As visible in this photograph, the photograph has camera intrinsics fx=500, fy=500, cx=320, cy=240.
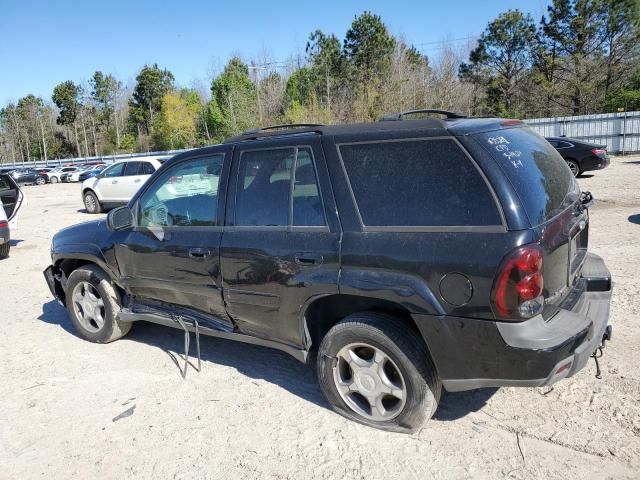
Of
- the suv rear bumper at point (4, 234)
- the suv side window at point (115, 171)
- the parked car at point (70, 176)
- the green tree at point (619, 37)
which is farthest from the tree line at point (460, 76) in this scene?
the suv rear bumper at point (4, 234)

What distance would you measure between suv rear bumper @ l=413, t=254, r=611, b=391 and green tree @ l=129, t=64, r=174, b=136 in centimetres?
7526

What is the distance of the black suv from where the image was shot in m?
2.67

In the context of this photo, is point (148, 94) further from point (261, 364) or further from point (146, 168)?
point (261, 364)

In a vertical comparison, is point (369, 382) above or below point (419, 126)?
below

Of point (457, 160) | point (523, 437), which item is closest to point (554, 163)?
point (457, 160)

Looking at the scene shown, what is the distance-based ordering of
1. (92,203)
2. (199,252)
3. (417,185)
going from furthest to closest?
(92,203) < (199,252) < (417,185)

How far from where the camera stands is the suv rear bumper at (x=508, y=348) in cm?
264

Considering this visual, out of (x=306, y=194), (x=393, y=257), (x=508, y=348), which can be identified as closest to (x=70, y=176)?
(x=306, y=194)

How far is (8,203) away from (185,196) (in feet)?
29.9

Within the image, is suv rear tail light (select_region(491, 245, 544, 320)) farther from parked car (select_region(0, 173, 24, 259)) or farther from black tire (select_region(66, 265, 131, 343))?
parked car (select_region(0, 173, 24, 259))

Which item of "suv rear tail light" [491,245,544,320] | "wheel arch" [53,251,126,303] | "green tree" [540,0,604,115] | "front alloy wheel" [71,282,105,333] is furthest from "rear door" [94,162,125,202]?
"green tree" [540,0,604,115]

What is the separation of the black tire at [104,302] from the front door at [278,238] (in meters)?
1.58

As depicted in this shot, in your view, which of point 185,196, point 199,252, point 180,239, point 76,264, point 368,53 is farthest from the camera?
point 368,53

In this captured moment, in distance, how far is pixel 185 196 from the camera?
4.19 metres
